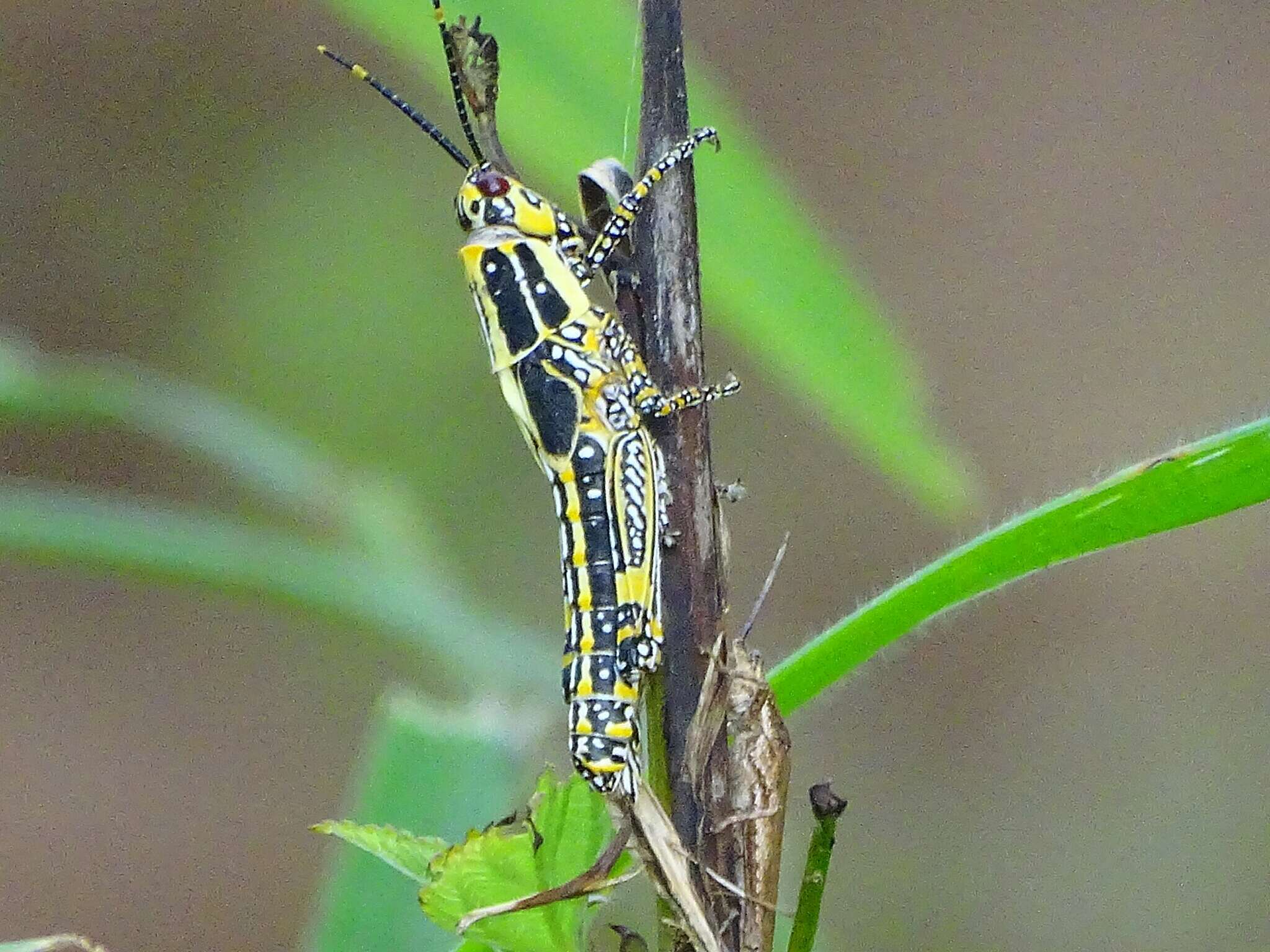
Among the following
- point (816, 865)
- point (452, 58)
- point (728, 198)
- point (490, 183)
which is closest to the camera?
point (816, 865)

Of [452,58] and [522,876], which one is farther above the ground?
[452,58]

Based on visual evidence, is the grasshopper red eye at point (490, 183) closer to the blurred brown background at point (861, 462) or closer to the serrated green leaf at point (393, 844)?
the serrated green leaf at point (393, 844)

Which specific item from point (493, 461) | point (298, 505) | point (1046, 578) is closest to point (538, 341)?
point (298, 505)

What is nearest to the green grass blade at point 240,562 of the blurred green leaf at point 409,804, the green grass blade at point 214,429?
the green grass blade at point 214,429

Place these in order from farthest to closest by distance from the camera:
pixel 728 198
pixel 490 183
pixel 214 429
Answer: pixel 214 429
pixel 490 183
pixel 728 198

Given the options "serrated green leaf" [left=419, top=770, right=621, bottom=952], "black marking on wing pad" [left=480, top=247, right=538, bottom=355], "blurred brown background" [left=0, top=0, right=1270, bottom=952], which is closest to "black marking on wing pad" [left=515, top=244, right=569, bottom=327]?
"black marking on wing pad" [left=480, top=247, right=538, bottom=355]

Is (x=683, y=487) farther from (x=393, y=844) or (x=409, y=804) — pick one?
(x=409, y=804)

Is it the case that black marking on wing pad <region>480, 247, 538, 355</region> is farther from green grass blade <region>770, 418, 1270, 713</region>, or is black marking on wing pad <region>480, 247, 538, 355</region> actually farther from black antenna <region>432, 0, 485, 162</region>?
green grass blade <region>770, 418, 1270, 713</region>

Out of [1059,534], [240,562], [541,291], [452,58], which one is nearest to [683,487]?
[1059,534]
